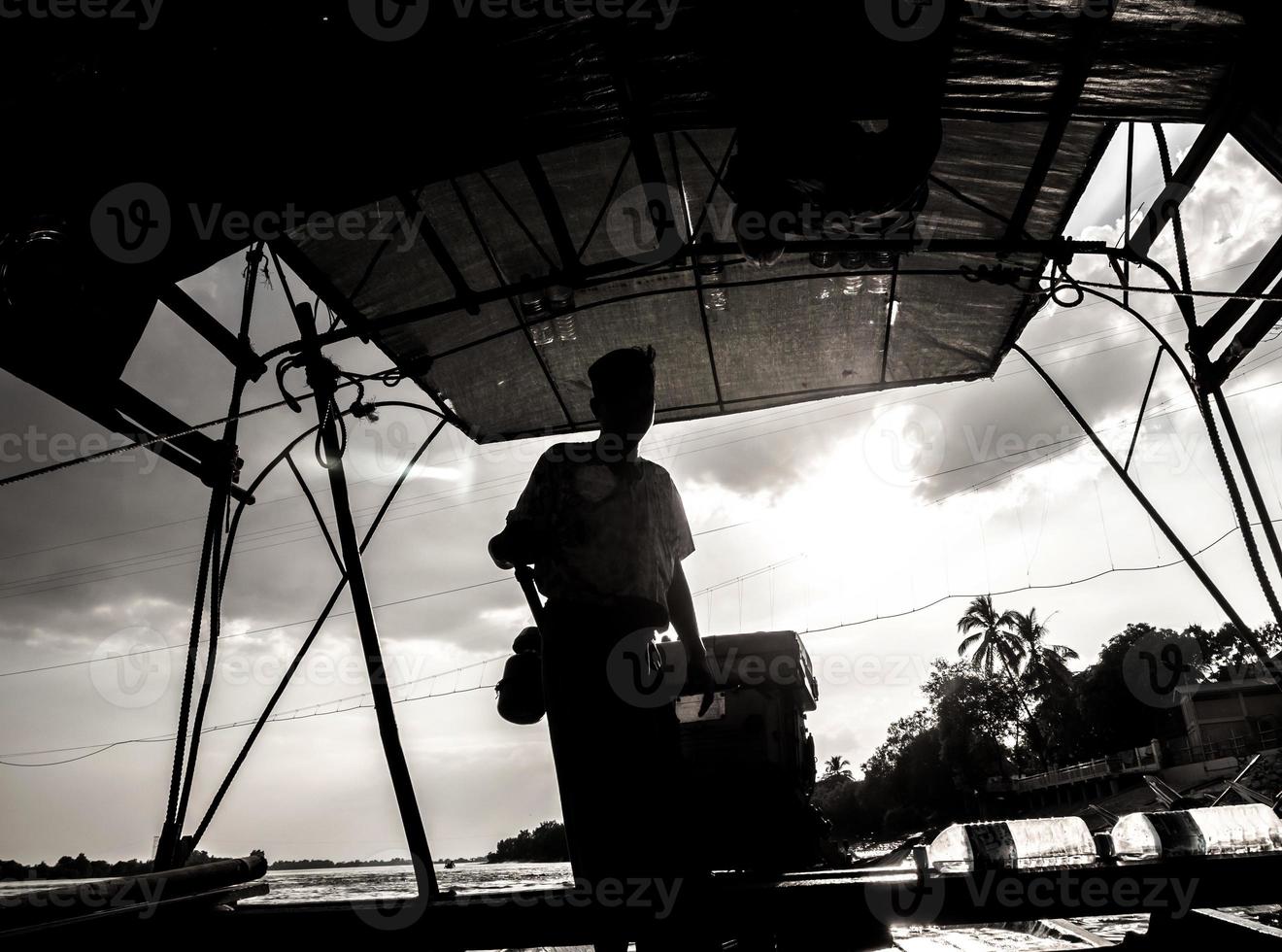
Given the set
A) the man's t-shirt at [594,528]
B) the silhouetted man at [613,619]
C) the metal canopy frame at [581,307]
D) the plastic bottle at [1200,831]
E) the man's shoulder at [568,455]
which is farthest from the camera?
the metal canopy frame at [581,307]

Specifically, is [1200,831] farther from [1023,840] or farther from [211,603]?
[211,603]

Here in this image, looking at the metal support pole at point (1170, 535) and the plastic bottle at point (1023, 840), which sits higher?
the metal support pole at point (1170, 535)

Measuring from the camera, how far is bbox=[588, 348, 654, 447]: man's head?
226 centimetres

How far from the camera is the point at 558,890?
142 centimetres

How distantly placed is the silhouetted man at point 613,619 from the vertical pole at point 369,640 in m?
1.07

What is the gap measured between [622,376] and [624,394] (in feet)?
0.20

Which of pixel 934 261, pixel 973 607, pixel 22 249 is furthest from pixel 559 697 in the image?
pixel 973 607

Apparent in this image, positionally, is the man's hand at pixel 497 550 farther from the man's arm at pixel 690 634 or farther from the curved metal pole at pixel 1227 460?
the curved metal pole at pixel 1227 460

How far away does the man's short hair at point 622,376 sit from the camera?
2.26 metres

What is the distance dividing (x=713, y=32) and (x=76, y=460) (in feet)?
12.1

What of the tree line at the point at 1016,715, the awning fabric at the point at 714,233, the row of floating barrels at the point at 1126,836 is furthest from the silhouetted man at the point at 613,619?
the tree line at the point at 1016,715

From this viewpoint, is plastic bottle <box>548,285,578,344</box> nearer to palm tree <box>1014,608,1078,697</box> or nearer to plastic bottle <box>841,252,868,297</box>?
plastic bottle <box>841,252,868,297</box>

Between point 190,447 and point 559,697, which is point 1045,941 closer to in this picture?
point 559,697

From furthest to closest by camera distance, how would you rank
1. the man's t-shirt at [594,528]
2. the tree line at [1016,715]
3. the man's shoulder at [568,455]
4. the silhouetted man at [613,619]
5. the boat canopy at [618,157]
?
the tree line at [1016,715], the boat canopy at [618,157], the man's shoulder at [568,455], the man's t-shirt at [594,528], the silhouetted man at [613,619]
